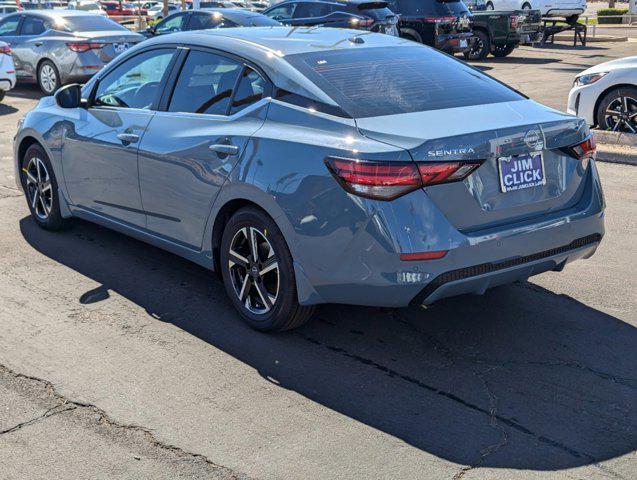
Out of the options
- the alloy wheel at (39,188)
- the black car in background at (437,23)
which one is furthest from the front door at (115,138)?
the black car in background at (437,23)

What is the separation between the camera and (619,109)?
10625mm

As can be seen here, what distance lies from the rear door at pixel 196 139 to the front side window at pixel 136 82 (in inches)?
8.7

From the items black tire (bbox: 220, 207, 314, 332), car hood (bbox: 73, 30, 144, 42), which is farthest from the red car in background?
black tire (bbox: 220, 207, 314, 332)

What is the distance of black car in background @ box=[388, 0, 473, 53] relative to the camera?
70.7 feet

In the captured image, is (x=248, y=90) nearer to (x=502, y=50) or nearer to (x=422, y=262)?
(x=422, y=262)

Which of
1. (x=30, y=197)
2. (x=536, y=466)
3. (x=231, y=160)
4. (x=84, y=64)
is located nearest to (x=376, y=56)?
(x=231, y=160)

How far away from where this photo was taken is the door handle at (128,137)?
5875mm

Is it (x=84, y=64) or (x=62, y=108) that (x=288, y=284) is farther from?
(x=84, y=64)

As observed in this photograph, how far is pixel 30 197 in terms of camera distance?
7.38 m

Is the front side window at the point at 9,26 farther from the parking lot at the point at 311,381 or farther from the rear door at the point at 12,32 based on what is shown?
the parking lot at the point at 311,381

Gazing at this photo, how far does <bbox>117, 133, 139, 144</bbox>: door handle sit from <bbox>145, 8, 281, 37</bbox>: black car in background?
950 cm

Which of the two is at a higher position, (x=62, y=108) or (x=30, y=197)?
(x=62, y=108)

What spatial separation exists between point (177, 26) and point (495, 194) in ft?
48.4

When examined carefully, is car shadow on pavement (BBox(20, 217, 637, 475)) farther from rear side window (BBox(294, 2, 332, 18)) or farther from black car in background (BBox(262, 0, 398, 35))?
rear side window (BBox(294, 2, 332, 18))
